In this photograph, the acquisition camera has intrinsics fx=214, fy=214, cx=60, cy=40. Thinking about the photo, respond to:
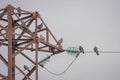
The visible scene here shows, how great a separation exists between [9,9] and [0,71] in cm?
675

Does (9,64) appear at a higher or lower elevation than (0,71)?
higher

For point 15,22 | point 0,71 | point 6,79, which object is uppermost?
point 15,22

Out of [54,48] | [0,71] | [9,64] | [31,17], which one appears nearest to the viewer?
[9,64]

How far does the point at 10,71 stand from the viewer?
641 cm

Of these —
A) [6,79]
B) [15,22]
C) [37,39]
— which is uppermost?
[15,22]

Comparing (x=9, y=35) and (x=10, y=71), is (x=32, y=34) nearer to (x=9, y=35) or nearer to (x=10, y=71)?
(x=9, y=35)

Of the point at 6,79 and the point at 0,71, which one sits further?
the point at 0,71

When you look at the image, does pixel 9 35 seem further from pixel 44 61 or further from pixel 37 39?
pixel 44 61

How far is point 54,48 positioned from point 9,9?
2.33 m

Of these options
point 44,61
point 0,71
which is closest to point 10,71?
point 44,61

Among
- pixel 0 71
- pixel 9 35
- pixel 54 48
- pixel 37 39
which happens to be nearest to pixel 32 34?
pixel 37 39

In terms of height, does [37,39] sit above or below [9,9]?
below

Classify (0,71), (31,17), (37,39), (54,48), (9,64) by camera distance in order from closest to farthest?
(9,64) < (37,39) < (31,17) < (54,48) < (0,71)

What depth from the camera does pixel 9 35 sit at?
641cm
